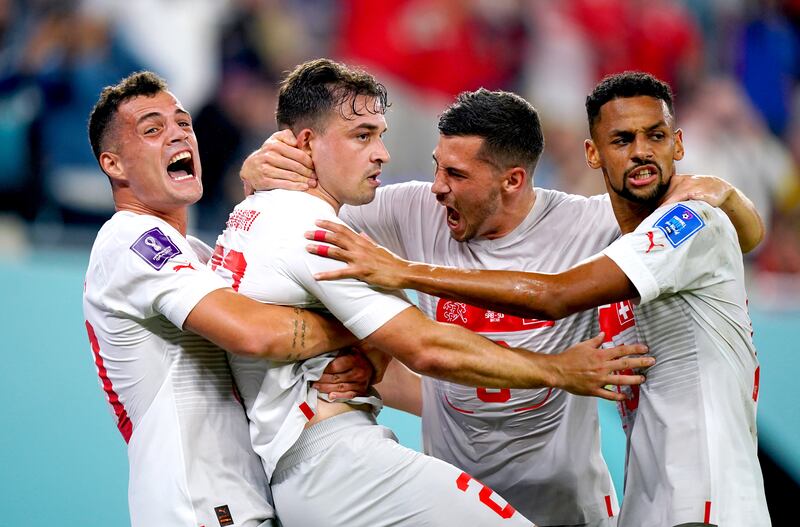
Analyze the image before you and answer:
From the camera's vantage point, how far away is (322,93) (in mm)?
3797

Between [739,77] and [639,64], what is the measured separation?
3.60 ft

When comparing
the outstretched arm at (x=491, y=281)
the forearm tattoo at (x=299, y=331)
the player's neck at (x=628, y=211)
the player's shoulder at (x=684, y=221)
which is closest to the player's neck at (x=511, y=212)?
the player's neck at (x=628, y=211)

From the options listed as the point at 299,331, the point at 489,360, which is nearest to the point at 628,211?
the point at 489,360

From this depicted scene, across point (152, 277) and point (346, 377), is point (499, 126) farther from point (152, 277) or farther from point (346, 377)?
point (152, 277)

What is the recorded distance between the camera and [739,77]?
10.5 metres

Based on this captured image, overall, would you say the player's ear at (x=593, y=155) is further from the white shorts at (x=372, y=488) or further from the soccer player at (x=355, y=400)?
the white shorts at (x=372, y=488)

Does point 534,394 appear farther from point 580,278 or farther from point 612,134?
point 612,134

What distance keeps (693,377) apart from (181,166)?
2.13m

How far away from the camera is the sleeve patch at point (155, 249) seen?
3.55 m

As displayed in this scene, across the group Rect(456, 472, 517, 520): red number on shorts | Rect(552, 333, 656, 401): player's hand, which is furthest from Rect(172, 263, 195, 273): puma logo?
Rect(552, 333, 656, 401): player's hand

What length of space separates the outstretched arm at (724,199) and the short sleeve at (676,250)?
0.10 meters

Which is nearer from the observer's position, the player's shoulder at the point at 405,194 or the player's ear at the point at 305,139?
the player's ear at the point at 305,139

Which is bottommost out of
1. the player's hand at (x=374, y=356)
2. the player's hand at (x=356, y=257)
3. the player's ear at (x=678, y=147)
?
the player's hand at (x=374, y=356)

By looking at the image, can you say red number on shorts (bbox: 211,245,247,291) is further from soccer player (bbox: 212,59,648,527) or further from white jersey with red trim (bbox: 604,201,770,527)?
white jersey with red trim (bbox: 604,201,770,527)
